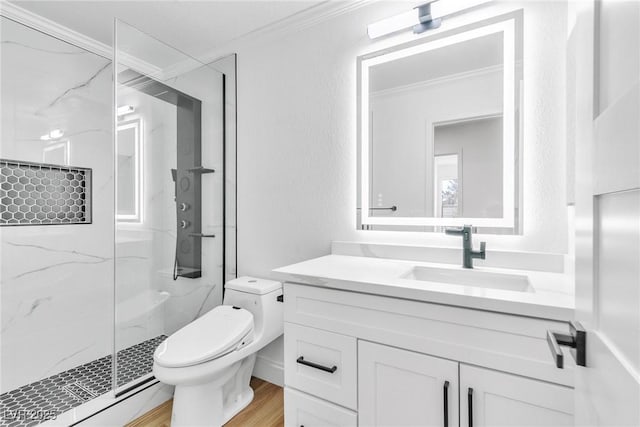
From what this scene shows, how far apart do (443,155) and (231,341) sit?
136 centimetres

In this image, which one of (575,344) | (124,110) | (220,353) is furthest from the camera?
(124,110)

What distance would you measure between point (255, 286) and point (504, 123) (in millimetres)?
1512

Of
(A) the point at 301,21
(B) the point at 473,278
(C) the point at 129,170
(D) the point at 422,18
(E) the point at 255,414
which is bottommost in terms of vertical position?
(E) the point at 255,414

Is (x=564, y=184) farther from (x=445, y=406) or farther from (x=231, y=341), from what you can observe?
(x=231, y=341)

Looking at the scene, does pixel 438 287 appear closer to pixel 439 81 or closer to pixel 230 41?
pixel 439 81

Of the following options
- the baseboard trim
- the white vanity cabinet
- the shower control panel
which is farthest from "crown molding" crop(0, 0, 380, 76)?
the baseboard trim

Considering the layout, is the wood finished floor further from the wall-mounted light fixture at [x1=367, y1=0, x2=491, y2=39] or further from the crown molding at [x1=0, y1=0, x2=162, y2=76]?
the wall-mounted light fixture at [x1=367, y1=0, x2=491, y2=39]

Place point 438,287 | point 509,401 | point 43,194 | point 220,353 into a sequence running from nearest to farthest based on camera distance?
point 509,401
point 438,287
point 220,353
point 43,194

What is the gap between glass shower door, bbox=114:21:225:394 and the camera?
5.79 ft

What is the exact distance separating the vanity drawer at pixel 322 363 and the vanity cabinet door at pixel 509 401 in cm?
36

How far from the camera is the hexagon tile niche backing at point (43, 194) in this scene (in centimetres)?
188

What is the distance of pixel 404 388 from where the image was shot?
1.03 meters

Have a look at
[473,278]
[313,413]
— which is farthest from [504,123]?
[313,413]

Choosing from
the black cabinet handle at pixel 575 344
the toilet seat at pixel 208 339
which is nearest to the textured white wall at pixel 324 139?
the toilet seat at pixel 208 339
